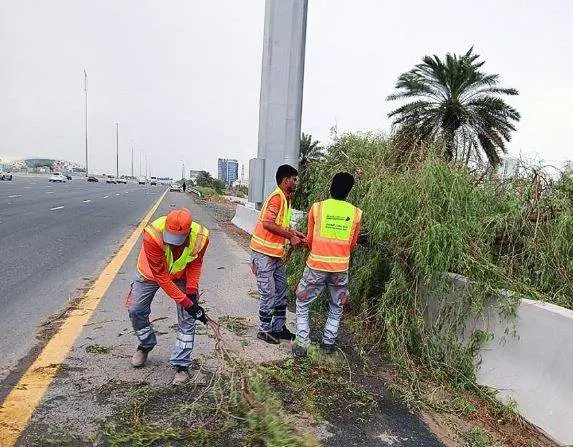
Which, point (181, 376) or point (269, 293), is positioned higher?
point (269, 293)

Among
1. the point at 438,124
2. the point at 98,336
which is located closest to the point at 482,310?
the point at 98,336

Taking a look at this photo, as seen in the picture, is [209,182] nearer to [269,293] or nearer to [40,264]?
[40,264]

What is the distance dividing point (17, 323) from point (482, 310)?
13.9 feet

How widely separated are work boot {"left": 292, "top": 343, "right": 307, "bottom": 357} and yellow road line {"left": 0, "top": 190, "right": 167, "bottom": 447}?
1.86 meters

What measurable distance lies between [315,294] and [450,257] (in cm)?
121

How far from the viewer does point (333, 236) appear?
444cm

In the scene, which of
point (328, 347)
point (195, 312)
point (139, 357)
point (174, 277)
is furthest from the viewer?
point (328, 347)

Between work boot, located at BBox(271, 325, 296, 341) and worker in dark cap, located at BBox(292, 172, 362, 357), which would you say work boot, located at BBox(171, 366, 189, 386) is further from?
work boot, located at BBox(271, 325, 296, 341)

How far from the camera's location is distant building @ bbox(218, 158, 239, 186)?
11312 centimetres

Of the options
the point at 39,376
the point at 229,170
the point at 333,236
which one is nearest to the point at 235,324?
the point at 333,236

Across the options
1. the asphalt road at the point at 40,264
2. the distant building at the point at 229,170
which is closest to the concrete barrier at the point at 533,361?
the asphalt road at the point at 40,264

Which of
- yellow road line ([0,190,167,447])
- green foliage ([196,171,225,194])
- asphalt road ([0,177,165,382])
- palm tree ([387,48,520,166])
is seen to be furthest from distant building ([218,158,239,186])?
yellow road line ([0,190,167,447])

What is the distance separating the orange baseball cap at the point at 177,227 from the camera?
341 centimetres

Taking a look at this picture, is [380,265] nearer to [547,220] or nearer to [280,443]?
[547,220]
